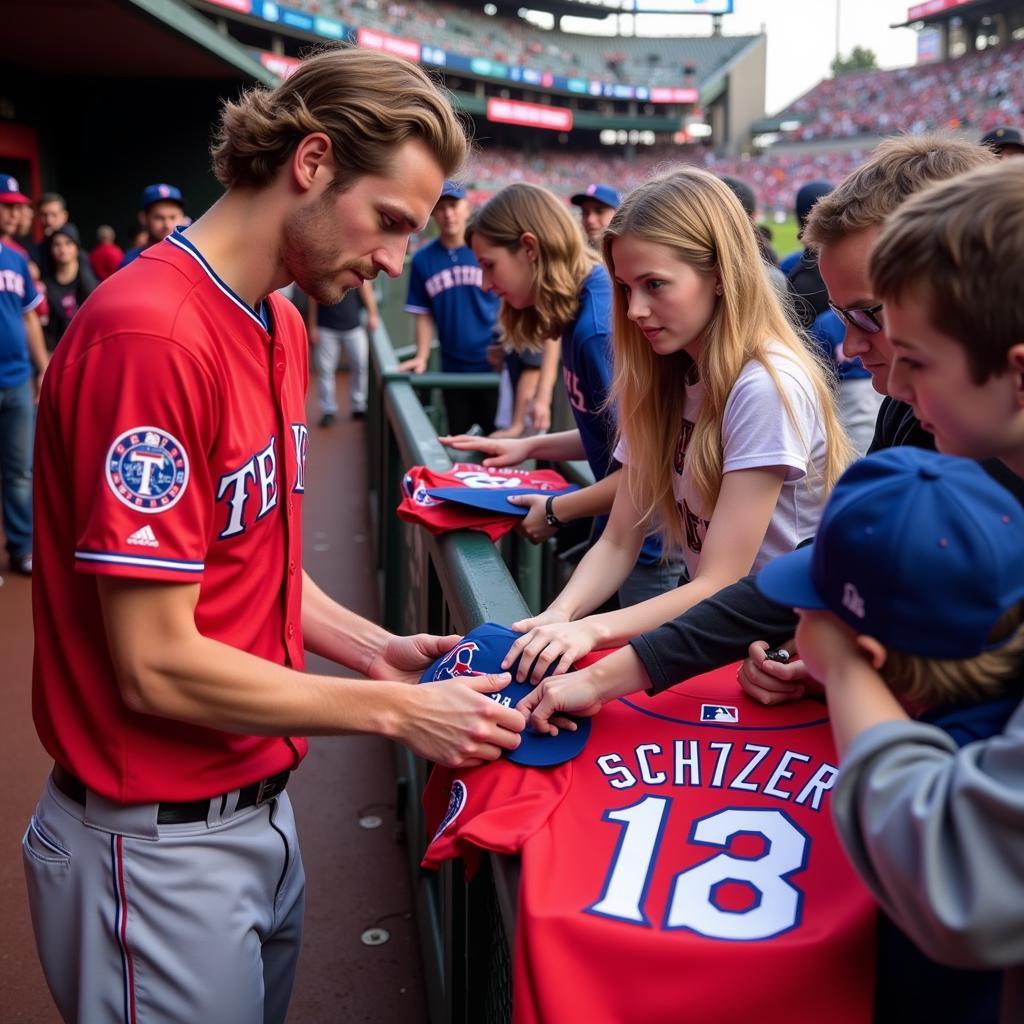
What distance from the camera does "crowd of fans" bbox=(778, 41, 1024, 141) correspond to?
154 ft

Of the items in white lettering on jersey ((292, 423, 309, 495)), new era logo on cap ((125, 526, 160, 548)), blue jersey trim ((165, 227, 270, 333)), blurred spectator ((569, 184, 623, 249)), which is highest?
blurred spectator ((569, 184, 623, 249))

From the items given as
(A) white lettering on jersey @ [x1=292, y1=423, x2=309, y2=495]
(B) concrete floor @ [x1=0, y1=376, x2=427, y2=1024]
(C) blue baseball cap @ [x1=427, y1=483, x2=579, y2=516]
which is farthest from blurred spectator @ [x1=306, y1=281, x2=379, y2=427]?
(A) white lettering on jersey @ [x1=292, y1=423, x2=309, y2=495]

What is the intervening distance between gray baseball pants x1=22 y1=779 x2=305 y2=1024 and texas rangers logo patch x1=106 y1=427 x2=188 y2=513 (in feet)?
1.68

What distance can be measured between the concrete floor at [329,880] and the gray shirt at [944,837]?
2110 mm

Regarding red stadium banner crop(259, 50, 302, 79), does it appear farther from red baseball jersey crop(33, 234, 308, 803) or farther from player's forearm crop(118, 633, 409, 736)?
player's forearm crop(118, 633, 409, 736)

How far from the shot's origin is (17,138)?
1275 cm

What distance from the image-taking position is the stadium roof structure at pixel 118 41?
31.3 ft

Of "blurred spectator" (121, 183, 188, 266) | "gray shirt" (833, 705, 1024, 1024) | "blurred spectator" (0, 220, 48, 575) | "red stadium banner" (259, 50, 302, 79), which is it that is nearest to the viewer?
"gray shirt" (833, 705, 1024, 1024)

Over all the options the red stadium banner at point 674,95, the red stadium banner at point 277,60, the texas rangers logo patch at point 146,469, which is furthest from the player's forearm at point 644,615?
the red stadium banner at point 674,95

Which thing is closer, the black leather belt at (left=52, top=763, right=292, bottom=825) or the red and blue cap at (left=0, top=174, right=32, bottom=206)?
the black leather belt at (left=52, top=763, right=292, bottom=825)

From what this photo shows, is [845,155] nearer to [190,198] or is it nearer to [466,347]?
[190,198]

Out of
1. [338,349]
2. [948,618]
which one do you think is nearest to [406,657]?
[948,618]

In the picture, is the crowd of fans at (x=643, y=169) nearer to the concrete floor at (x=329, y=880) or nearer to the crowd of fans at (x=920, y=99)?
the crowd of fans at (x=920, y=99)

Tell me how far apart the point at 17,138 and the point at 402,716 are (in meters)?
13.6
